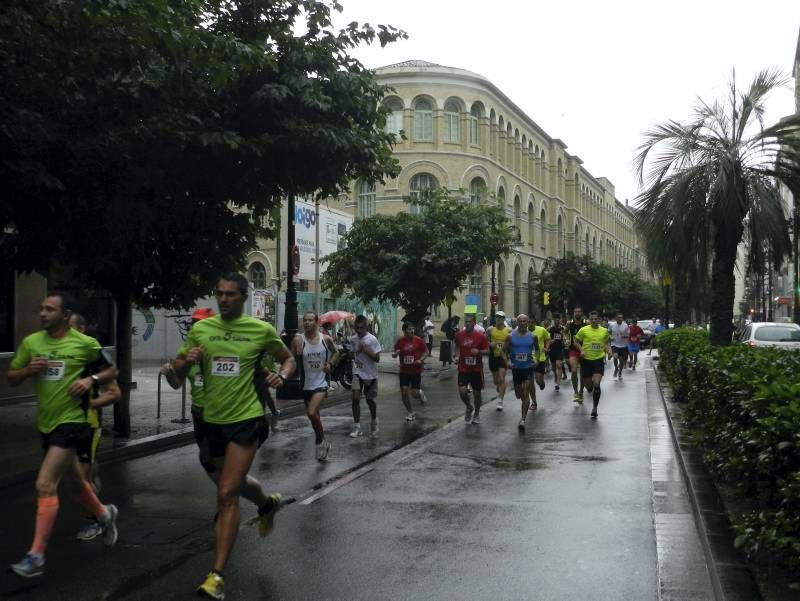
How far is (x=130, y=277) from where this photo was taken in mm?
12289

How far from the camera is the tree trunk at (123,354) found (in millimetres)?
12102

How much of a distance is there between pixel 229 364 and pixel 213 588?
1301 millimetres

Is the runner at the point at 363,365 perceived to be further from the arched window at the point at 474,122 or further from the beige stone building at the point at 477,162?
the arched window at the point at 474,122

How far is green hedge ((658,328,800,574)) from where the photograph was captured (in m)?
4.69

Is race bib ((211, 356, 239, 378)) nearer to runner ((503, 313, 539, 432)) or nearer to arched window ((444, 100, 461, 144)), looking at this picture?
runner ((503, 313, 539, 432))

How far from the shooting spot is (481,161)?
182 ft

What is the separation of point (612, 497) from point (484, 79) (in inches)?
1957

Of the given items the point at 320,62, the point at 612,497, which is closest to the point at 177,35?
the point at 320,62

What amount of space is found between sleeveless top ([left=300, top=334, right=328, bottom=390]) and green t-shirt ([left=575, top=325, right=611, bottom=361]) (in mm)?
6071

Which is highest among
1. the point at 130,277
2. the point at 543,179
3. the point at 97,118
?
the point at 543,179

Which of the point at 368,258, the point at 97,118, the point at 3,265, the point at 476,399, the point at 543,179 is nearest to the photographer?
the point at 97,118

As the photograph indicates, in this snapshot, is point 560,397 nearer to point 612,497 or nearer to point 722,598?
point 612,497

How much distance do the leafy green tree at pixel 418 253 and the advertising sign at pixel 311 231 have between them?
1.83 feet

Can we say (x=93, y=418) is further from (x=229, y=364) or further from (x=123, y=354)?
(x=123, y=354)
